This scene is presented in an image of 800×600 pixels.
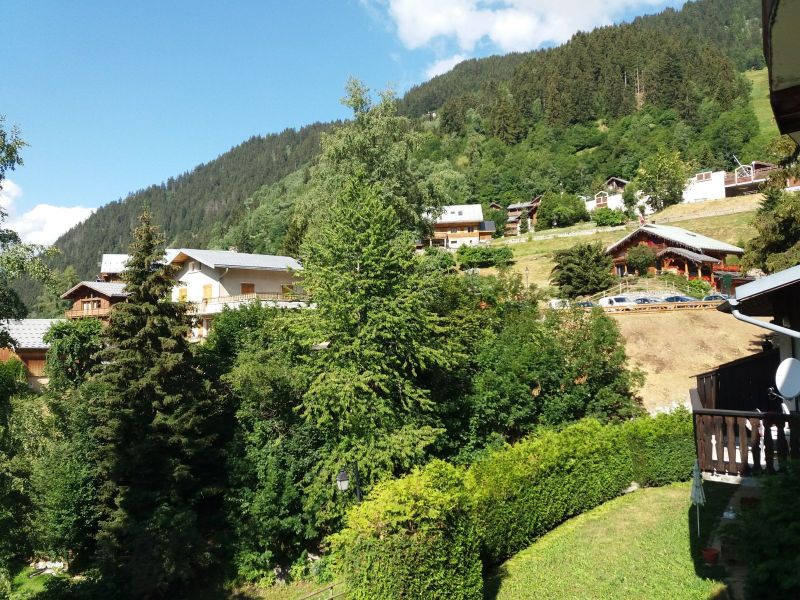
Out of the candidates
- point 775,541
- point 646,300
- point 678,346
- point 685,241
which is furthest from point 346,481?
point 685,241

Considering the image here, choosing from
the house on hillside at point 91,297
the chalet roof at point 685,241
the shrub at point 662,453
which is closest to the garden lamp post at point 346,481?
the shrub at point 662,453

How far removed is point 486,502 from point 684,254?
121 ft

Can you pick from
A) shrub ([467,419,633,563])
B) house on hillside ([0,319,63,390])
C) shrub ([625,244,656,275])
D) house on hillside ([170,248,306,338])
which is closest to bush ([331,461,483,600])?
shrub ([467,419,633,563])

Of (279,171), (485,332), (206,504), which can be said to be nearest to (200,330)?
(206,504)

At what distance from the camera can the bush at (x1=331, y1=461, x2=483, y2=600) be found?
31.5 feet

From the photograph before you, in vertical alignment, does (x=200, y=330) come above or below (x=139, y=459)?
above

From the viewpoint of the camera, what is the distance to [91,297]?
4659 cm

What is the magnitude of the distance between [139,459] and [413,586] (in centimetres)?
1201

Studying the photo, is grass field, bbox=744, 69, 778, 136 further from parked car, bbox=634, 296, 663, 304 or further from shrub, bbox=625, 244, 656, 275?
parked car, bbox=634, 296, 663, 304

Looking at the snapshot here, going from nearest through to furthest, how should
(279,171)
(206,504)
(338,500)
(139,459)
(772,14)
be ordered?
(772,14) < (338,500) < (139,459) < (206,504) < (279,171)

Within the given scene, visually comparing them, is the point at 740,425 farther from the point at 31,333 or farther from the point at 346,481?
the point at 31,333

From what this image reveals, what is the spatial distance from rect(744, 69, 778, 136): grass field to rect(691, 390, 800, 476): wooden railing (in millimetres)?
100200

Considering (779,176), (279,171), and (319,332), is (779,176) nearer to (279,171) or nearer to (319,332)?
(319,332)

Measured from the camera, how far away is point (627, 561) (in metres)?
10.8
